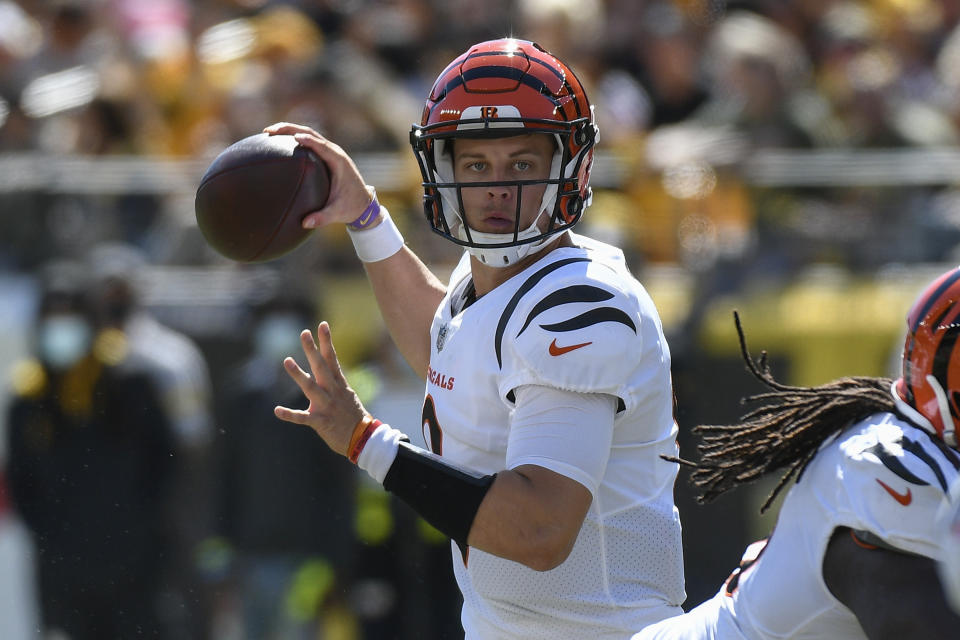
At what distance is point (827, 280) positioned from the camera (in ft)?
23.4

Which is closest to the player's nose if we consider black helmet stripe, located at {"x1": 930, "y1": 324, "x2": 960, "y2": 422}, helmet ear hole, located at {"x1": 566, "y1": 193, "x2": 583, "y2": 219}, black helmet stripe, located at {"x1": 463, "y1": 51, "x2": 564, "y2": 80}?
helmet ear hole, located at {"x1": 566, "y1": 193, "x2": 583, "y2": 219}

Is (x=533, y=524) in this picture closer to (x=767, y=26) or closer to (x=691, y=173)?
(x=691, y=173)

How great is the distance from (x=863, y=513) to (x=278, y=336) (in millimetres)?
4322

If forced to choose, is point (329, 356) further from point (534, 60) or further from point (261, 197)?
point (534, 60)

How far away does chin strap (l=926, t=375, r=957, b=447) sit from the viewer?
8.57ft

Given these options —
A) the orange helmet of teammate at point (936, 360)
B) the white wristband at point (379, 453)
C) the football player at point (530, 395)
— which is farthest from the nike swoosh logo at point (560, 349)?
the orange helmet of teammate at point (936, 360)

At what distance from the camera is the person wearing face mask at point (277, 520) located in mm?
6320

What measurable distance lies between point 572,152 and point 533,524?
2.98ft

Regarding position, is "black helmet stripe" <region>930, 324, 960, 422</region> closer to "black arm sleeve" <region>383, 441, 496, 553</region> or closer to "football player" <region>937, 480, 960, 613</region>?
"football player" <region>937, 480, 960, 613</region>

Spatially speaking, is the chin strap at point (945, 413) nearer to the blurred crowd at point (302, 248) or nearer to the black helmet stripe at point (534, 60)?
the black helmet stripe at point (534, 60)

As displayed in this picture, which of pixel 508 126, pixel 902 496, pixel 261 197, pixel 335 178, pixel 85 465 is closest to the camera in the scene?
pixel 902 496

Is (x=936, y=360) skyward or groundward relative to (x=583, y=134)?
groundward

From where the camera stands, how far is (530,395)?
9.39 feet

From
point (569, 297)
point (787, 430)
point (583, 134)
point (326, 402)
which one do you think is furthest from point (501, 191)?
point (787, 430)
